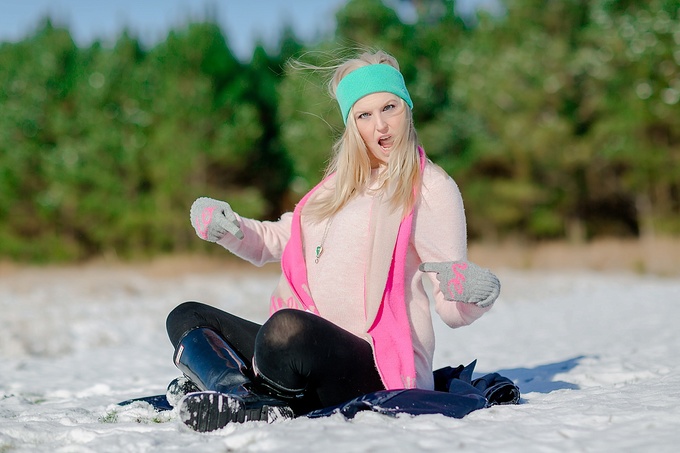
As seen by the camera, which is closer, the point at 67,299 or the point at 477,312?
the point at 477,312

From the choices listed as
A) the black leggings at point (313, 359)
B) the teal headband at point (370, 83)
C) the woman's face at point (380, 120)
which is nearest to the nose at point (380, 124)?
the woman's face at point (380, 120)

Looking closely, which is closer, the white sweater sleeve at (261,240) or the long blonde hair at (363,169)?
the long blonde hair at (363,169)

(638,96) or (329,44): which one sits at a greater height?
(329,44)

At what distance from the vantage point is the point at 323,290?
2.61 m

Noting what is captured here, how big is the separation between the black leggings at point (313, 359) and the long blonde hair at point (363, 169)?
49 centimetres

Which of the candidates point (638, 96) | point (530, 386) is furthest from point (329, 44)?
point (530, 386)

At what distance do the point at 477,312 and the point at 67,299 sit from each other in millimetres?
8270

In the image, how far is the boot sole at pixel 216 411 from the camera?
7.61ft

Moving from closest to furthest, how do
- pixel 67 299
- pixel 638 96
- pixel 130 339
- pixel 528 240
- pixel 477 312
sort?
pixel 477 312
pixel 130 339
pixel 67 299
pixel 638 96
pixel 528 240

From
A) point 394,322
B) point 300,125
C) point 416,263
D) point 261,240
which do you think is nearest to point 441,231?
point 416,263

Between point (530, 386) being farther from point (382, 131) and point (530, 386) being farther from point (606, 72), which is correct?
point (606, 72)

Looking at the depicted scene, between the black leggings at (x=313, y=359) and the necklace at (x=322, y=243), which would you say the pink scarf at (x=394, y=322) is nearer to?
the black leggings at (x=313, y=359)

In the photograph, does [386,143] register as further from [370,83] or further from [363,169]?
[370,83]

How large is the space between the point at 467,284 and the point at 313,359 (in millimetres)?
554
